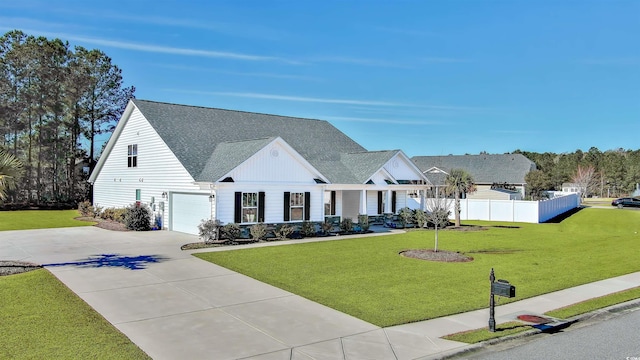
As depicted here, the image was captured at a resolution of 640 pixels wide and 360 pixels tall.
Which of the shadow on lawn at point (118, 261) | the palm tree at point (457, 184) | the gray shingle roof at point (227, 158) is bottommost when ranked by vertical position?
the shadow on lawn at point (118, 261)

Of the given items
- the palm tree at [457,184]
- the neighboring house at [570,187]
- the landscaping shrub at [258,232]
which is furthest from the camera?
the neighboring house at [570,187]

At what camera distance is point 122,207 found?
29547 mm

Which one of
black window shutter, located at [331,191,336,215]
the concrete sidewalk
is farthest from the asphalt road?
black window shutter, located at [331,191,336,215]

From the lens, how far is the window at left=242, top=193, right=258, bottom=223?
72.3 feet

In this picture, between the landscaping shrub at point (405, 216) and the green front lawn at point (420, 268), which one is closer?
the green front lawn at point (420, 268)

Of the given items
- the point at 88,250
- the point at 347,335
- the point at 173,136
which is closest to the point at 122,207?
the point at 173,136

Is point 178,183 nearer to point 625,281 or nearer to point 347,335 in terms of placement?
point 347,335

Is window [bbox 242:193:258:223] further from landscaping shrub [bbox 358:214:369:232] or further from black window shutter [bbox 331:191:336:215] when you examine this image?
black window shutter [bbox 331:191:336:215]

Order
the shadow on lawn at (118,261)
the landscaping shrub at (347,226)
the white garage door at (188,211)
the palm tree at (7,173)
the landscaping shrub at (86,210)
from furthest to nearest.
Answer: the landscaping shrub at (86,210)
the landscaping shrub at (347,226)
the white garage door at (188,211)
the shadow on lawn at (118,261)
the palm tree at (7,173)

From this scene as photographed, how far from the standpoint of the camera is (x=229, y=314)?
30.2ft

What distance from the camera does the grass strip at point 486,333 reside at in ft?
25.6

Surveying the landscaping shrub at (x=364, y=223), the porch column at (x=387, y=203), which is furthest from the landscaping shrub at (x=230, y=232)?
the porch column at (x=387, y=203)

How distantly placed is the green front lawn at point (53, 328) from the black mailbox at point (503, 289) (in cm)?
619

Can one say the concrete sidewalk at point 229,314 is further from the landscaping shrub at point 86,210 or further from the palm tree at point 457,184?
the landscaping shrub at point 86,210
